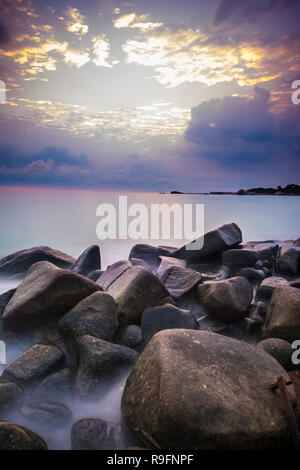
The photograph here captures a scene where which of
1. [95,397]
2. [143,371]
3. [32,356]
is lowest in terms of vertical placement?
[95,397]

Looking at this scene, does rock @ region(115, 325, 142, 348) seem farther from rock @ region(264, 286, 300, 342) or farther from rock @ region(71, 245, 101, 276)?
rock @ region(71, 245, 101, 276)

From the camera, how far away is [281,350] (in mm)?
3404

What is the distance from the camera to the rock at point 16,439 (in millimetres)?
2092

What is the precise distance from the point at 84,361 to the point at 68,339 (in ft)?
1.97

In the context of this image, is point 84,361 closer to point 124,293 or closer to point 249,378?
point 124,293

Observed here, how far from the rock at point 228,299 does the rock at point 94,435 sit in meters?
2.31

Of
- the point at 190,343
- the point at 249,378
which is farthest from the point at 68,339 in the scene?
the point at 249,378

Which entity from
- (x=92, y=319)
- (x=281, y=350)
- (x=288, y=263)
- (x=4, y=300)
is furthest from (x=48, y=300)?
(x=288, y=263)

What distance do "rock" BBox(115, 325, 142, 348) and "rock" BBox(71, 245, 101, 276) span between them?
10.9ft

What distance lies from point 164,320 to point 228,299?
1.02m

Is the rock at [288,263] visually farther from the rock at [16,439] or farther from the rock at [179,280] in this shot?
the rock at [16,439]

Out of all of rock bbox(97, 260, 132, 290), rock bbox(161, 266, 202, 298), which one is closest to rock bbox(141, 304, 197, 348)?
rock bbox(161, 266, 202, 298)

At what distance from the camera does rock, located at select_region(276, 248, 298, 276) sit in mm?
6543

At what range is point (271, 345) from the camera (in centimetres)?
346
